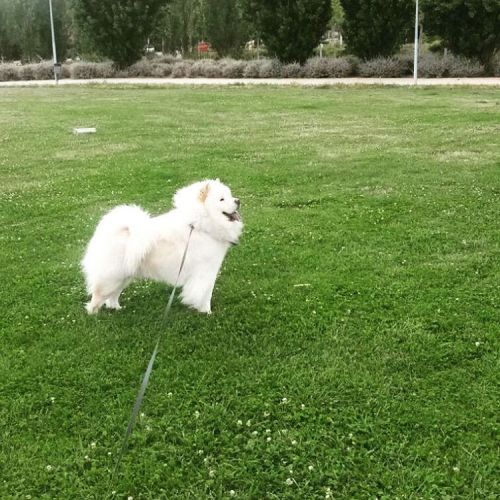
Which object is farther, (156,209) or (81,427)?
(156,209)

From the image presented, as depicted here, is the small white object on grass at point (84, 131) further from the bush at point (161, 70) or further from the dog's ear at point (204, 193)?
the bush at point (161, 70)

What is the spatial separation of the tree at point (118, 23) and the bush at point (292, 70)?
991 centimetres

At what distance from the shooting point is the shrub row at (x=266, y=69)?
28688 mm

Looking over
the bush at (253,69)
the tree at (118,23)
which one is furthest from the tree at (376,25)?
the tree at (118,23)

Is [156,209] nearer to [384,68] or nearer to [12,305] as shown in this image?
[12,305]

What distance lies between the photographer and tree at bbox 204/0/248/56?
40.6 meters

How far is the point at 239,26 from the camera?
41062 millimetres

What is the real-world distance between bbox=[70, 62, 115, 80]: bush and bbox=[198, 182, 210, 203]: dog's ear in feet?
112

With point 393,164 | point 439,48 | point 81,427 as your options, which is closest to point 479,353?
point 81,427

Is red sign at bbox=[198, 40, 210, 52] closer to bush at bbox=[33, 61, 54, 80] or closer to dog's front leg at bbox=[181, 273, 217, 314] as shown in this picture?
bush at bbox=[33, 61, 54, 80]

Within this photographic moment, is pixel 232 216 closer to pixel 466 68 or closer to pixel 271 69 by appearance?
pixel 466 68

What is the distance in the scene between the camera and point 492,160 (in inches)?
431

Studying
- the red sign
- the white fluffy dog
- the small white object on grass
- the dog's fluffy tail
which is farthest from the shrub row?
the dog's fluffy tail

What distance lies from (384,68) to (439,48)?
449cm
